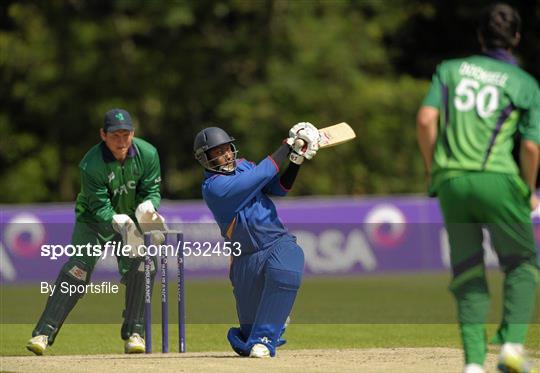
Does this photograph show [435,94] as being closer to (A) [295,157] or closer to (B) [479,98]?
(B) [479,98]

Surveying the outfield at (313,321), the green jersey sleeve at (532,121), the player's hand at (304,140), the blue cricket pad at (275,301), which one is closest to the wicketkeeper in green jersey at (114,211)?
the outfield at (313,321)

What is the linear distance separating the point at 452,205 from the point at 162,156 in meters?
27.9

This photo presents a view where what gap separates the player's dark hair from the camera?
23.8ft

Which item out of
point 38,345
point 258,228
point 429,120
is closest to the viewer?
point 429,120

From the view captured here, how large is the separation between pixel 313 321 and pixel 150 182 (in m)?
4.14

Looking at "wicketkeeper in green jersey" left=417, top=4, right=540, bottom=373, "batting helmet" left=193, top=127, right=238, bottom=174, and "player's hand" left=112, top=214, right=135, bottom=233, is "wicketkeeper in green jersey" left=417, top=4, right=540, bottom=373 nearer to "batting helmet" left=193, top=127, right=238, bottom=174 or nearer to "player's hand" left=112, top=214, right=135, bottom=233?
"batting helmet" left=193, top=127, right=238, bottom=174

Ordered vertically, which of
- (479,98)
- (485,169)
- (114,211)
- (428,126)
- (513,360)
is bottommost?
(114,211)

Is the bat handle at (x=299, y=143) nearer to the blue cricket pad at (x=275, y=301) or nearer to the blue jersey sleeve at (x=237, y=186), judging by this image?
the blue jersey sleeve at (x=237, y=186)

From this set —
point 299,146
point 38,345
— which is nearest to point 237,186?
point 299,146

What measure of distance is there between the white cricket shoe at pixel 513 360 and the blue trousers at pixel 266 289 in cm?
264

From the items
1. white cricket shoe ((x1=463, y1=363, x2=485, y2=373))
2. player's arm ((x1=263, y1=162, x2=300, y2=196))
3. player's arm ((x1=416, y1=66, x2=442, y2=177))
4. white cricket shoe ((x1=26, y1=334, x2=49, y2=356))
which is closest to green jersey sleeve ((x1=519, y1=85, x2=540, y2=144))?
player's arm ((x1=416, y1=66, x2=442, y2=177))

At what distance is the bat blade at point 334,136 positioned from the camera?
9.64m

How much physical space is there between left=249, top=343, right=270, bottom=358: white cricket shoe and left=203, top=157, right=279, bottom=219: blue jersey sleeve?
979mm

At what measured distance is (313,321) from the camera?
47.2 feet
